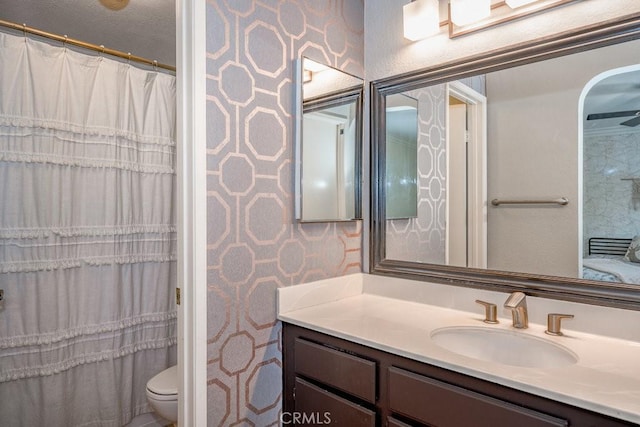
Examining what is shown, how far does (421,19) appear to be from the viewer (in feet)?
5.35

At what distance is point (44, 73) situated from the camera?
1964mm

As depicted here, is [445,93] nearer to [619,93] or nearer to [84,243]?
[619,93]

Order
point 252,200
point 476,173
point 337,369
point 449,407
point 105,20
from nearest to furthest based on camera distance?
point 449,407, point 337,369, point 252,200, point 476,173, point 105,20

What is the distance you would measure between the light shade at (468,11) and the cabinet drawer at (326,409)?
1.48 m

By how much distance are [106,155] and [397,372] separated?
6.23 feet

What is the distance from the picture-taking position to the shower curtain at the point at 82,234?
6.23 ft

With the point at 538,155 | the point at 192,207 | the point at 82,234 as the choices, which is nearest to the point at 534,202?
the point at 538,155

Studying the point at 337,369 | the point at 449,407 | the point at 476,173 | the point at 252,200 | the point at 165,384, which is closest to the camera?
the point at 449,407

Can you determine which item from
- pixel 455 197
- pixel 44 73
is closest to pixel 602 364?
pixel 455 197

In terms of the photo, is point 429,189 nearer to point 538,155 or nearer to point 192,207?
point 538,155

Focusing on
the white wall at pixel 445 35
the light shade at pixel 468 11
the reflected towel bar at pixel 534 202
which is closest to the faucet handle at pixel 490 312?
the reflected towel bar at pixel 534 202

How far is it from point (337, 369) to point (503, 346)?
1.92 ft

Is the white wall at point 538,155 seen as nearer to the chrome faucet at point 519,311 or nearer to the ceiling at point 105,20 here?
the chrome faucet at point 519,311

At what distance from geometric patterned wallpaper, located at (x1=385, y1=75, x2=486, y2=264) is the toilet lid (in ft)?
4.24
